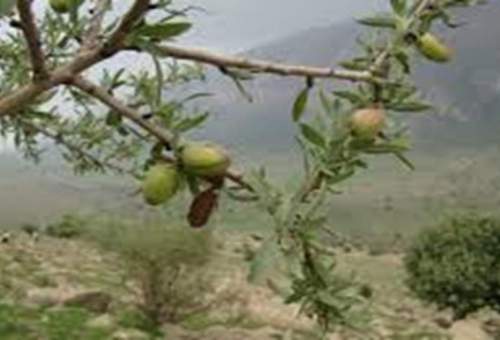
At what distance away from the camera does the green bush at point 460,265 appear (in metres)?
39.2

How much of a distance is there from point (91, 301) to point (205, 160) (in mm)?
25823

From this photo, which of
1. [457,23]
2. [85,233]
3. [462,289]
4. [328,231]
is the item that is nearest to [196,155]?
[328,231]

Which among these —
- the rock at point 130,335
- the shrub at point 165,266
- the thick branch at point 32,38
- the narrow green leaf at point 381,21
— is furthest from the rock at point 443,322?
the thick branch at point 32,38

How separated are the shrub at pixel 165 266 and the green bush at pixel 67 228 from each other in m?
23.1

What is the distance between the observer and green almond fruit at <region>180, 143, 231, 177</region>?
223cm

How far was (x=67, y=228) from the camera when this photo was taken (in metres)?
49.9

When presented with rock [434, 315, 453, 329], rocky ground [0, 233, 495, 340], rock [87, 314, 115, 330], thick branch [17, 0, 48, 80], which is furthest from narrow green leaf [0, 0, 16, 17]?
rock [434, 315, 453, 329]

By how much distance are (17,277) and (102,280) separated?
151 inches

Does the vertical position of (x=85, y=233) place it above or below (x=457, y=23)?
below

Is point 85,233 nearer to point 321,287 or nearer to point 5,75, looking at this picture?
point 5,75

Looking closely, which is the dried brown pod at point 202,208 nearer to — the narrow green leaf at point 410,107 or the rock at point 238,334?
the narrow green leaf at point 410,107

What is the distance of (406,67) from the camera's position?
2.62 m

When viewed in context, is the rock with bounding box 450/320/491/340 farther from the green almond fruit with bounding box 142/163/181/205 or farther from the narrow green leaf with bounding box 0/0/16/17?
the narrow green leaf with bounding box 0/0/16/17

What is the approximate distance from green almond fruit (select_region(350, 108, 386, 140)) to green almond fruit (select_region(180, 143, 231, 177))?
11.8 inches
